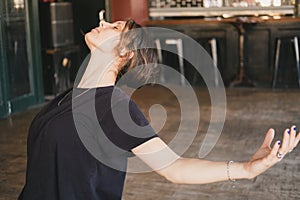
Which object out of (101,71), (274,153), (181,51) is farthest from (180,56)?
(274,153)

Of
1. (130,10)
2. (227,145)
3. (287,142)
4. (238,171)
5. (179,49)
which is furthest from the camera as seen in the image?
(130,10)

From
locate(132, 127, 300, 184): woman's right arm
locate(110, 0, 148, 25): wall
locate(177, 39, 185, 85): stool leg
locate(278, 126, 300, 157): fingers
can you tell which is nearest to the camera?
locate(278, 126, 300, 157): fingers

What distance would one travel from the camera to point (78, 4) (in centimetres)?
888

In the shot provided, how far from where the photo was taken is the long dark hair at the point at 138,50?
1.60 m

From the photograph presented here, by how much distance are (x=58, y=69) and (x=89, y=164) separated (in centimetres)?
590

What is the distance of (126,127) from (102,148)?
0.36ft

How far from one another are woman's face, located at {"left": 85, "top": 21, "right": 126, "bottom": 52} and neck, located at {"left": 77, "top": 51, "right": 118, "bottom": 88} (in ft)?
0.12

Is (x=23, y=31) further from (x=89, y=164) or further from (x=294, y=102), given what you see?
(x=89, y=164)

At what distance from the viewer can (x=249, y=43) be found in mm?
7883

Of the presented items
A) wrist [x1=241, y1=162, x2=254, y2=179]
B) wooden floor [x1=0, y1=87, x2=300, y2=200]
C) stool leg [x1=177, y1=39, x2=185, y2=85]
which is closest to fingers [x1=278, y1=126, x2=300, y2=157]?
wrist [x1=241, y1=162, x2=254, y2=179]

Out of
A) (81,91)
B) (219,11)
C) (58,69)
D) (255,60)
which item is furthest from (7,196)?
(219,11)

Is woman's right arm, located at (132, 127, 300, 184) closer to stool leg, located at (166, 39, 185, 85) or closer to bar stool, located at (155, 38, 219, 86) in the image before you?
bar stool, located at (155, 38, 219, 86)

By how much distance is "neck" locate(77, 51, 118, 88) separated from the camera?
1674mm

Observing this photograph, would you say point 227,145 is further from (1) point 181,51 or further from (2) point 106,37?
(1) point 181,51
